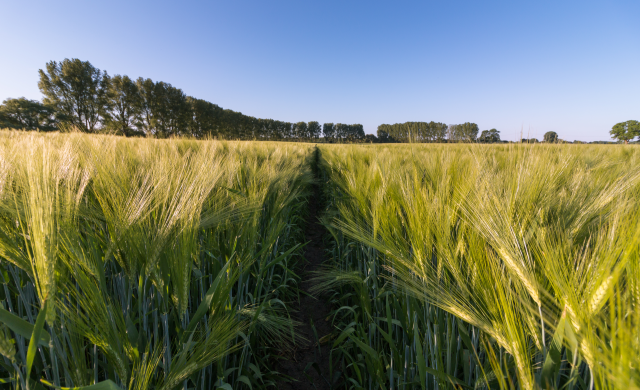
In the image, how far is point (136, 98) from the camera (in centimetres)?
3105

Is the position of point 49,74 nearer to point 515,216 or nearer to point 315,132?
point 515,216

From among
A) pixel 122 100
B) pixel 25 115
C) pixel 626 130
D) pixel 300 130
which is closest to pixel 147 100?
pixel 122 100

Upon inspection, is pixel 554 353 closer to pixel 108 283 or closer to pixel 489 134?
pixel 108 283

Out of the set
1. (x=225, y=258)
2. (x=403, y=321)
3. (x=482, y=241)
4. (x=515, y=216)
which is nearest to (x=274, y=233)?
(x=225, y=258)

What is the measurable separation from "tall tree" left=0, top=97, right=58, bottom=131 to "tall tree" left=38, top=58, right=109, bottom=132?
1.66 meters

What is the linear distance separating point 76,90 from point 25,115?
535 cm

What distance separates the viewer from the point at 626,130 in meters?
21.9

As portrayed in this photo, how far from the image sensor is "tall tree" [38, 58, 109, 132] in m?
26.2

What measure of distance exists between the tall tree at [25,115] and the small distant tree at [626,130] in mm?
51082

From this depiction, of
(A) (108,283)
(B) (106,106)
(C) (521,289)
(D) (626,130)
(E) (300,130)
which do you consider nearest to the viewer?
(C) (521,289)

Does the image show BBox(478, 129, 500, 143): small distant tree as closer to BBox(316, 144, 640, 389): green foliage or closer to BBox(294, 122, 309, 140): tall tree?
BBox(316, 144, 640, 389): green foliage

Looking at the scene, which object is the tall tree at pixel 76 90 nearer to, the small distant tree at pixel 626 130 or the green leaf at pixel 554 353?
the green leaf at pixel 554 353

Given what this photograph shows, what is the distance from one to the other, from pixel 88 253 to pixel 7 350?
0.32 m

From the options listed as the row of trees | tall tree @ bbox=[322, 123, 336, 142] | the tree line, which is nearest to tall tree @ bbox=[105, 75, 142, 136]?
the tree line
